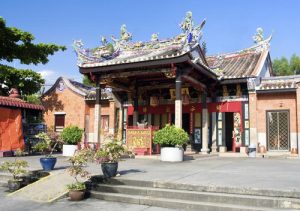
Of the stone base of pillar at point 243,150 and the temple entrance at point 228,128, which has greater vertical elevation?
the temple entrance at point 228,128

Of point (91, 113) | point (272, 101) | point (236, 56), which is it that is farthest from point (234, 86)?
point (91, 113)

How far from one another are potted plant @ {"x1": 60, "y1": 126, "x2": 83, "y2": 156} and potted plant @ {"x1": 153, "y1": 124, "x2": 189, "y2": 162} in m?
4.19

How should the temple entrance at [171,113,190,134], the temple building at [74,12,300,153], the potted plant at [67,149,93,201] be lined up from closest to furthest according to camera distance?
the potted plant at [67,149,93,201], the temple building at [74,12,300,153], the temple entrance at [171,113,190,134]

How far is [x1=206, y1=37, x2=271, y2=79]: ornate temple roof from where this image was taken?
1666 cm

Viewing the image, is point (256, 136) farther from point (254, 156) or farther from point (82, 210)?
point (82, 210)

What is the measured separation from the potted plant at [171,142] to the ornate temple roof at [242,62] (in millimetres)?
5831

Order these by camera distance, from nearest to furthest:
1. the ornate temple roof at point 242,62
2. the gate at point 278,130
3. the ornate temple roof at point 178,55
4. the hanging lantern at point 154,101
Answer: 1. the ornate temple roof at point 178,55
2. the gate at point 278,130
3. the ornate temple roof at point 242,62
4. the hanging lantern at point 154,101

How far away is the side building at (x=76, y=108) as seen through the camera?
66.7ft

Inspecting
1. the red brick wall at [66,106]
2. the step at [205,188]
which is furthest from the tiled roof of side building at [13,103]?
the step at [205,188]

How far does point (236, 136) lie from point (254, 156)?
1.70m

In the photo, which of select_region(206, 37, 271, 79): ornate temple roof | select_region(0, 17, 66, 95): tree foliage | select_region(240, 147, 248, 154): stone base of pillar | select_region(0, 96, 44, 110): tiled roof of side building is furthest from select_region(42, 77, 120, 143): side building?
select_region(240, 147, 248, 154): stone base of pillar

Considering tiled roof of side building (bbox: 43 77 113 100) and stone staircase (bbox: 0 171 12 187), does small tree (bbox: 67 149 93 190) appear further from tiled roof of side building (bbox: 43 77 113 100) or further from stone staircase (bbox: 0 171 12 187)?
tiled roof of side building (bbox: 43 77 113 100)

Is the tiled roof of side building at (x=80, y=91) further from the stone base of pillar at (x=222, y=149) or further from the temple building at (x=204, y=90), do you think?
the stone base of pillar at (x=222, y=149)

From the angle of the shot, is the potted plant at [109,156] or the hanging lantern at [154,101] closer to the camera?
the potted plant at [109,156]
